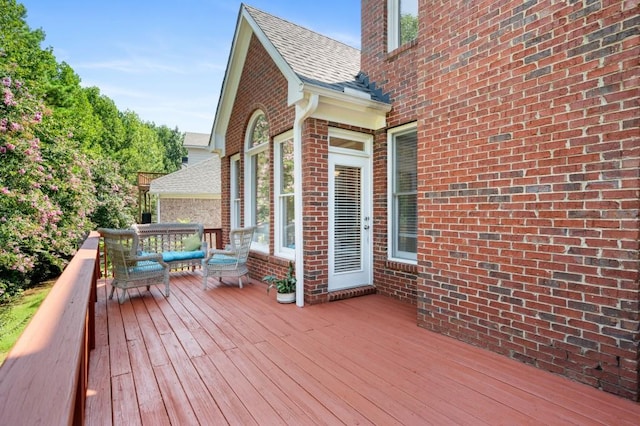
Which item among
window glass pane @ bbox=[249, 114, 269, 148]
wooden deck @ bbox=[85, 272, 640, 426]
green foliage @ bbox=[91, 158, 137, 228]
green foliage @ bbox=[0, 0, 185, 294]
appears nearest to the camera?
wooden deck @ bbox=[85, 272, 640, 426]

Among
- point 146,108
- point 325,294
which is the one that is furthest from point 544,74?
point 146,108

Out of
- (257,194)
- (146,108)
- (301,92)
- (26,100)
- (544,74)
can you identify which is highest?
(146,108)

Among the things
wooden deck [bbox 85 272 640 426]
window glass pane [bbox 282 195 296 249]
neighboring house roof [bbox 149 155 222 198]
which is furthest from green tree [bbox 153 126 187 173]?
wooden deck [bbox 85 272 640 426]

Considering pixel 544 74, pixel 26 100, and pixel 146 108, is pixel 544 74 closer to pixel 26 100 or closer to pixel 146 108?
pixel 26 100

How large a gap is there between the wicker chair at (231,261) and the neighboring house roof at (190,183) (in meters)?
11.9

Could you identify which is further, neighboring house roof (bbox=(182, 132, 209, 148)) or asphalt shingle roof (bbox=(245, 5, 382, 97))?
neighboring house roof (bbox=(182, 132, 209, 148))

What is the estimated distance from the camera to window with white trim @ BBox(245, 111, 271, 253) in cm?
640

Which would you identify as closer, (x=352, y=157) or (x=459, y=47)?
(x=459, y=47)

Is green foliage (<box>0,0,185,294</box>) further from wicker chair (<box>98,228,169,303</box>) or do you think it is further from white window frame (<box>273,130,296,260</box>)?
white window frame (<box>273,130,296,260</box>)

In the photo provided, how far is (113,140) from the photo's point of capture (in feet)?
81.6

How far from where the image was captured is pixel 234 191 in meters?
7.72

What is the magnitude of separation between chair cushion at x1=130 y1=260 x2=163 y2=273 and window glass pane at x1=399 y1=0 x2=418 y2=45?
5280mm

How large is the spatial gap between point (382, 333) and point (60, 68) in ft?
73.1

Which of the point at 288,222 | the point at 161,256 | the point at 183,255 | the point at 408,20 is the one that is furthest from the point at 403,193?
the point at 183,255
